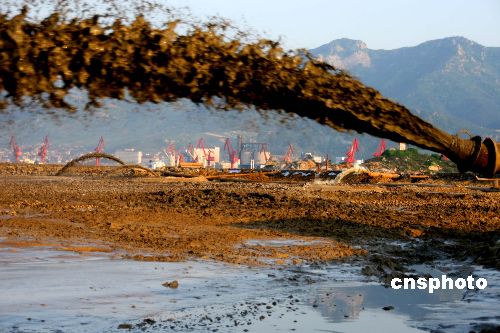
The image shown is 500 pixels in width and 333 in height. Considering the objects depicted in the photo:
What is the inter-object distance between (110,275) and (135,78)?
274 inches

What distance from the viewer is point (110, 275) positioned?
13766 mm

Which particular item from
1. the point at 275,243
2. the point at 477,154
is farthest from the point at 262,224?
the point at 477,154

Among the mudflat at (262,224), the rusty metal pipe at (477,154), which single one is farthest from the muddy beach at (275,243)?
the rusty metal pipe at (477,154)

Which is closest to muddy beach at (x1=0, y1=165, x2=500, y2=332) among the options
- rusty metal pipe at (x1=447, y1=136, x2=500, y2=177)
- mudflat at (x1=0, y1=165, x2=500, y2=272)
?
mudflat at (x1=0, y1=165, x2=500, y2=272)

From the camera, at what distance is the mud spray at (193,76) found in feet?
23.0

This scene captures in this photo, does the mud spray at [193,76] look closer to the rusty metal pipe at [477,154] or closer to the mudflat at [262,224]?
the rusty metal pipe at [477,154]

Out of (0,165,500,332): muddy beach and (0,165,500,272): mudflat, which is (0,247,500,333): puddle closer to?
(0,165,500,332): muddy beach

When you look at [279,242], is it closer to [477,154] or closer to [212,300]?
[212,300]

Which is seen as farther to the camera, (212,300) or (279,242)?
(279,242)

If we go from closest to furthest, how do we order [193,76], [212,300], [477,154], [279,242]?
[193,76]
[477,154]
[212,300]
[279,242]

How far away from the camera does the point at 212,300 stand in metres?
12.1

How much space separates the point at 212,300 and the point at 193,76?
535 cm

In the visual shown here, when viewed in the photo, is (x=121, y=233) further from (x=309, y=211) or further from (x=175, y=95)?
(x=175, y=95)

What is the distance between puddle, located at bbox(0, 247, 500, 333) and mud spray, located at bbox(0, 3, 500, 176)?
130 inches
